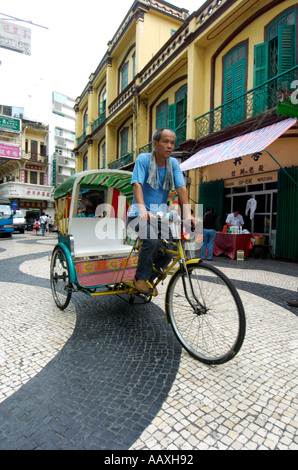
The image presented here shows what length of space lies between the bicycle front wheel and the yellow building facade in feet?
20.1

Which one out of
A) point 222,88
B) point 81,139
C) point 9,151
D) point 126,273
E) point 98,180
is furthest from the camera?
point 9,151

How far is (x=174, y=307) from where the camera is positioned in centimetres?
252

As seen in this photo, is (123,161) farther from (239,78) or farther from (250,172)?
(250,172)

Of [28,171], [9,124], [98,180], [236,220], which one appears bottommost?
[236,220]

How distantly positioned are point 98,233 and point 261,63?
353 inches

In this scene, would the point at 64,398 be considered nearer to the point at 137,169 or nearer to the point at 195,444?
the point at 195,444

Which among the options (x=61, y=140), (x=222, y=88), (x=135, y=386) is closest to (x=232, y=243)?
(x=222, y=88)

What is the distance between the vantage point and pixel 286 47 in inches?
334

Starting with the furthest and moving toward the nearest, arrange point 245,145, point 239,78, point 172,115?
1. point 172,115
2. point 239,78
3. point 245,145

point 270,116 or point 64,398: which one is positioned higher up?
point 270,116

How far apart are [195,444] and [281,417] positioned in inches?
24.8
